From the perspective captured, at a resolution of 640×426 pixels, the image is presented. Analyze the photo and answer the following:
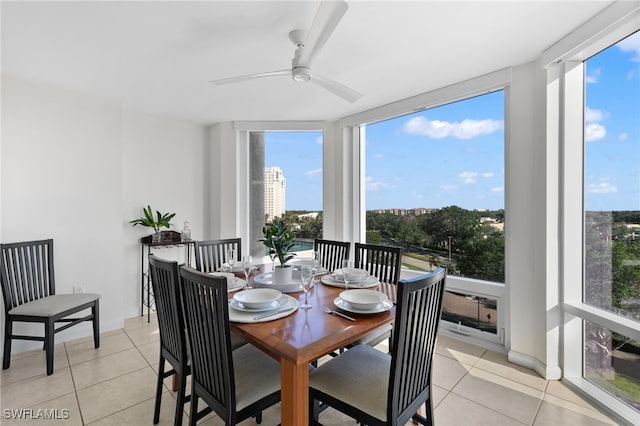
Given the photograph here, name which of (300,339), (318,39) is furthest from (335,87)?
(300,339)

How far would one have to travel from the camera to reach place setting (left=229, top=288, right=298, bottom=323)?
4.90ft

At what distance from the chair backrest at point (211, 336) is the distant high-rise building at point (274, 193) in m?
2.60

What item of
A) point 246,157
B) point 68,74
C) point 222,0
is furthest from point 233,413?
point 246,157

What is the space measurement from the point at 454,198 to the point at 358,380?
217cm

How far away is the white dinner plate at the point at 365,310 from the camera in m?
1.56

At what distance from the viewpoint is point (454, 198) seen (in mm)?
2986

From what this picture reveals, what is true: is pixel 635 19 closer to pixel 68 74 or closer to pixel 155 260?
pixel 155 260

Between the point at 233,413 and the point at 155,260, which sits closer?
the point at 233,413

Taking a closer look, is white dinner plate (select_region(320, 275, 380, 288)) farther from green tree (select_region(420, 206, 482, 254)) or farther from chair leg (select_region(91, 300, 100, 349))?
chair leg (select_region(91, 300, 100, 349))

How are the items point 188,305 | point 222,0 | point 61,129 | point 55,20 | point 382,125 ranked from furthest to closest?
point 382,125 < point 61,129 < point 55,20 < point 222,0 < point 188,305

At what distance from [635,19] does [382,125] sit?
216 cm

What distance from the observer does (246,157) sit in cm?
405

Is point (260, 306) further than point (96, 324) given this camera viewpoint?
No

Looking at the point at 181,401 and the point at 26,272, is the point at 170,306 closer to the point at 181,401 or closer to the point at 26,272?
the point at 181,401
